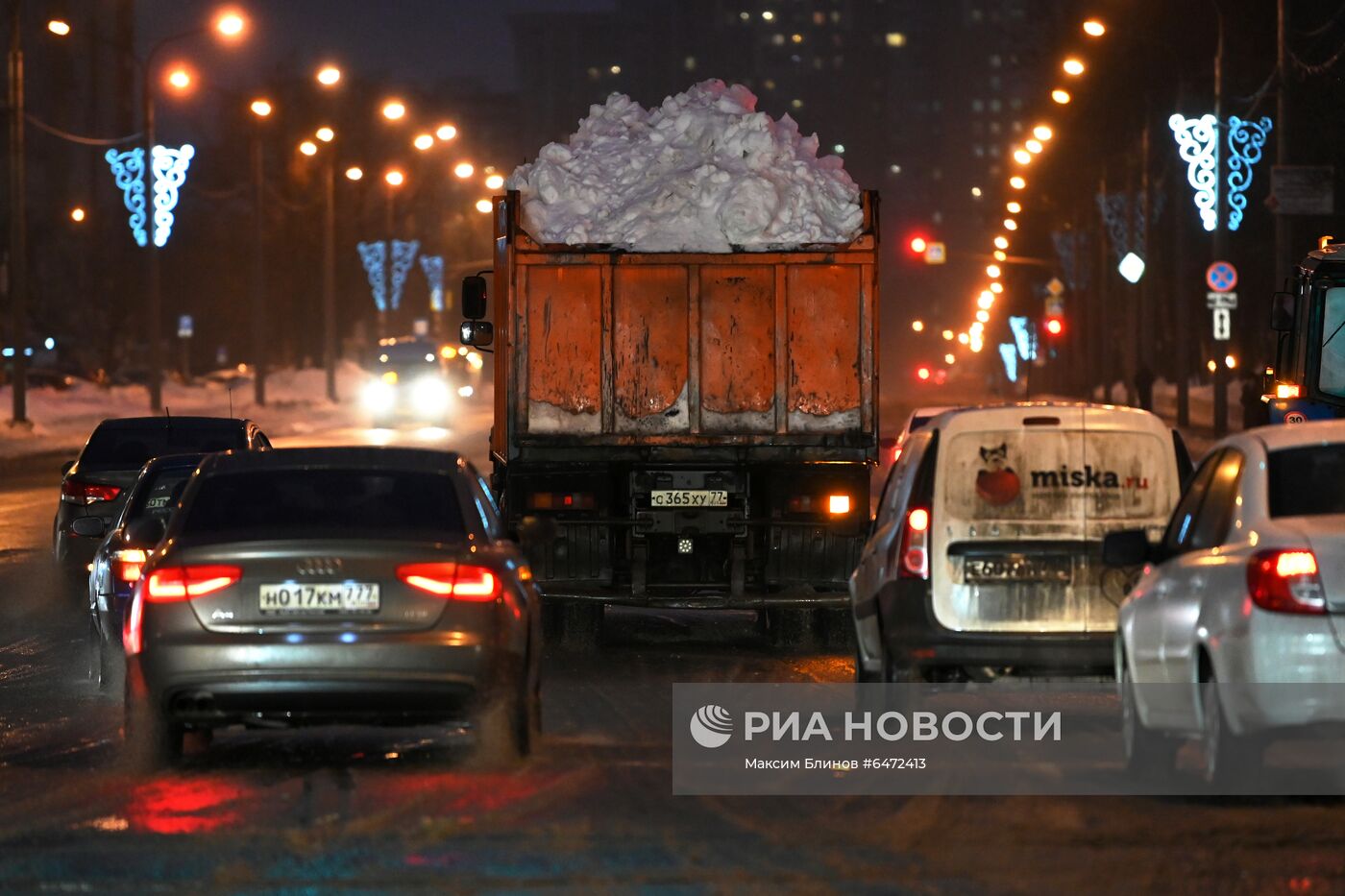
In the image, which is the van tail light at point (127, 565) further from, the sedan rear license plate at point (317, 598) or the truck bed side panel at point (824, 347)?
the truck bed side panel at point (824, 347)

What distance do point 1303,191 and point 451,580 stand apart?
98.0 feet

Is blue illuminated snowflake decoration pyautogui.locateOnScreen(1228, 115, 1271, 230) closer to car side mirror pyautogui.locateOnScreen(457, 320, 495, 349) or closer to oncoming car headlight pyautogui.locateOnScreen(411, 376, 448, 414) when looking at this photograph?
car side mirror pyautogui.locateOnScreen(457, 320, 495, 349)

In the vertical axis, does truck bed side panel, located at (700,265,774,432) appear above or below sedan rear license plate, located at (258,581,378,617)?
above

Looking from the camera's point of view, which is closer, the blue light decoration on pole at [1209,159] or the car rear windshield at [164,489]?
the car rear windshield at [164,489]

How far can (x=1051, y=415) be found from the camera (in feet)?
40.0

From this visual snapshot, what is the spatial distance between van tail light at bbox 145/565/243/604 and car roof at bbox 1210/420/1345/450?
4.08 metres

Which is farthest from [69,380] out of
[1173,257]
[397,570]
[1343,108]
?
[397,570]

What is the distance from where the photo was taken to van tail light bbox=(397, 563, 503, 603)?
415 inches

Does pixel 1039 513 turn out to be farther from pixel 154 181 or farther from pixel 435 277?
pixel 435 277

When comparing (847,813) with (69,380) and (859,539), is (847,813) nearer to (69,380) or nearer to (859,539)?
(859,539)

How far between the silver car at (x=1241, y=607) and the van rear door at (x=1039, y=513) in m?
1.34

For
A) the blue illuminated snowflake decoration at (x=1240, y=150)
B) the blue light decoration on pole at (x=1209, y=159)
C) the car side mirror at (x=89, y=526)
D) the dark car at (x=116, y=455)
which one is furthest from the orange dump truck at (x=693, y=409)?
the blue light decoration on pole at (x=1209, y=159)

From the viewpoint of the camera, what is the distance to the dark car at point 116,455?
20641 millimetres

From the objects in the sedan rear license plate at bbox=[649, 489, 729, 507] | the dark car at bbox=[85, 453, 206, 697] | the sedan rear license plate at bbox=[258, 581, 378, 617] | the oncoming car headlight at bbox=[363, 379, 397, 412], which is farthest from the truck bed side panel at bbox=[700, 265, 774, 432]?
the oncoming car headlight at bbox=[363, 379, 397, 412]
